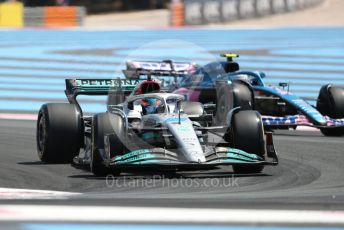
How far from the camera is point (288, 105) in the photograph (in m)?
14.2

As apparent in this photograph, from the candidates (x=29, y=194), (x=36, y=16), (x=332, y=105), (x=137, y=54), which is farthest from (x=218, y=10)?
(x=29, y=194)

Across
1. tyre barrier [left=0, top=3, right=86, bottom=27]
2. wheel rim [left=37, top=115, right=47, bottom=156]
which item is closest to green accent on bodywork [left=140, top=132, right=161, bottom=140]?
wheel rim [left=37, top=115, right=47, bottom=156]

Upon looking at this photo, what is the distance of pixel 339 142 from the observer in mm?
13383

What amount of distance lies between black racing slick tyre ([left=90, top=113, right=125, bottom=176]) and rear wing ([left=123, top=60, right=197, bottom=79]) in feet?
14.0

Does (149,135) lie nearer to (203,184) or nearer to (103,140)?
(103,140)

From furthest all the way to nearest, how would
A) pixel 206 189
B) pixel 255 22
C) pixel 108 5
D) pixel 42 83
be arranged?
1. pixel 108 5
2. pixel 255 22
3. pixel 42 83
4. pixel 206 189

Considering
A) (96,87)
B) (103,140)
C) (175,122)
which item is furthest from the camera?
(96,87)

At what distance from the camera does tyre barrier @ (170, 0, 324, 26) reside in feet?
115

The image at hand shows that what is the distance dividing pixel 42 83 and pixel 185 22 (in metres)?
14.6

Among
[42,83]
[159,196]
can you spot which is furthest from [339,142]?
[42,83]

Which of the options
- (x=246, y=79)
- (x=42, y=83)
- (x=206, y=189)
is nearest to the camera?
(x=206, y=189)

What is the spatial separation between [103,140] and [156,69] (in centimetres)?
505

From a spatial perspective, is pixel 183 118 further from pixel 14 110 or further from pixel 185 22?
pixel 185 22

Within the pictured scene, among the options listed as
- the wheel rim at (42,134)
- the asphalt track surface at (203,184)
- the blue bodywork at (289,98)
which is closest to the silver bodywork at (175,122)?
the asphalt track surface at (203,184)
